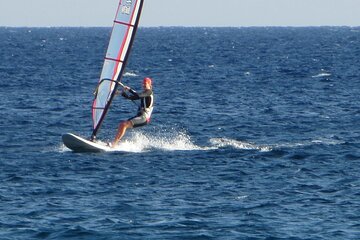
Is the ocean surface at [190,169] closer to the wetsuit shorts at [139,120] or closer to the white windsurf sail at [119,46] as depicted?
the wetsuit shorts at [139,120]

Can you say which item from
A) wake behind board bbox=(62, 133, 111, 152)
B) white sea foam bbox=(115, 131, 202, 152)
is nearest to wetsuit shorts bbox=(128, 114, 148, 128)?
wake behind board bbox=(62, 133, 111, 152)

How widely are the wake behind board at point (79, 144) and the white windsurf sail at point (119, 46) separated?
1.28 m

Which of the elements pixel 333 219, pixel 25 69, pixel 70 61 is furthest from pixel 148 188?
pixel 70 61

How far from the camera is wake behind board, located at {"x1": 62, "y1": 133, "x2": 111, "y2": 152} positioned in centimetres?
3288

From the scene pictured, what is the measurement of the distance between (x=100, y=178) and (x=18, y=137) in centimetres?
917

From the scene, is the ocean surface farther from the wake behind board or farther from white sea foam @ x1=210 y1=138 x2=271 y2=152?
the wake behind board

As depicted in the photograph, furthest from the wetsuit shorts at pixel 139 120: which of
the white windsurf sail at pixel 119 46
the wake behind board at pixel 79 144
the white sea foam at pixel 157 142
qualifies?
the white sea foam at pixel 157 142

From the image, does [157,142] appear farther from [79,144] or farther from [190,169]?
[190,169]

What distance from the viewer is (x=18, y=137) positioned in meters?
37.6

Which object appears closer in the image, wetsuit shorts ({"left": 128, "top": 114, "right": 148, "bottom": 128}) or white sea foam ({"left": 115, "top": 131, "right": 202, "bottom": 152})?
wetsuit shorts ({"left": 128, "top": 114, "right": 148, "bottom": 128})

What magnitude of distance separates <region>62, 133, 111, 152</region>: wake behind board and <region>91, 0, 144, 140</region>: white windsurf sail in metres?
1.28

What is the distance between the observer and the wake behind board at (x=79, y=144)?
3288cm

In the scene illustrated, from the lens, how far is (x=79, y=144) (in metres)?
32.9

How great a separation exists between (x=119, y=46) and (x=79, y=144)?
11.7 ft
